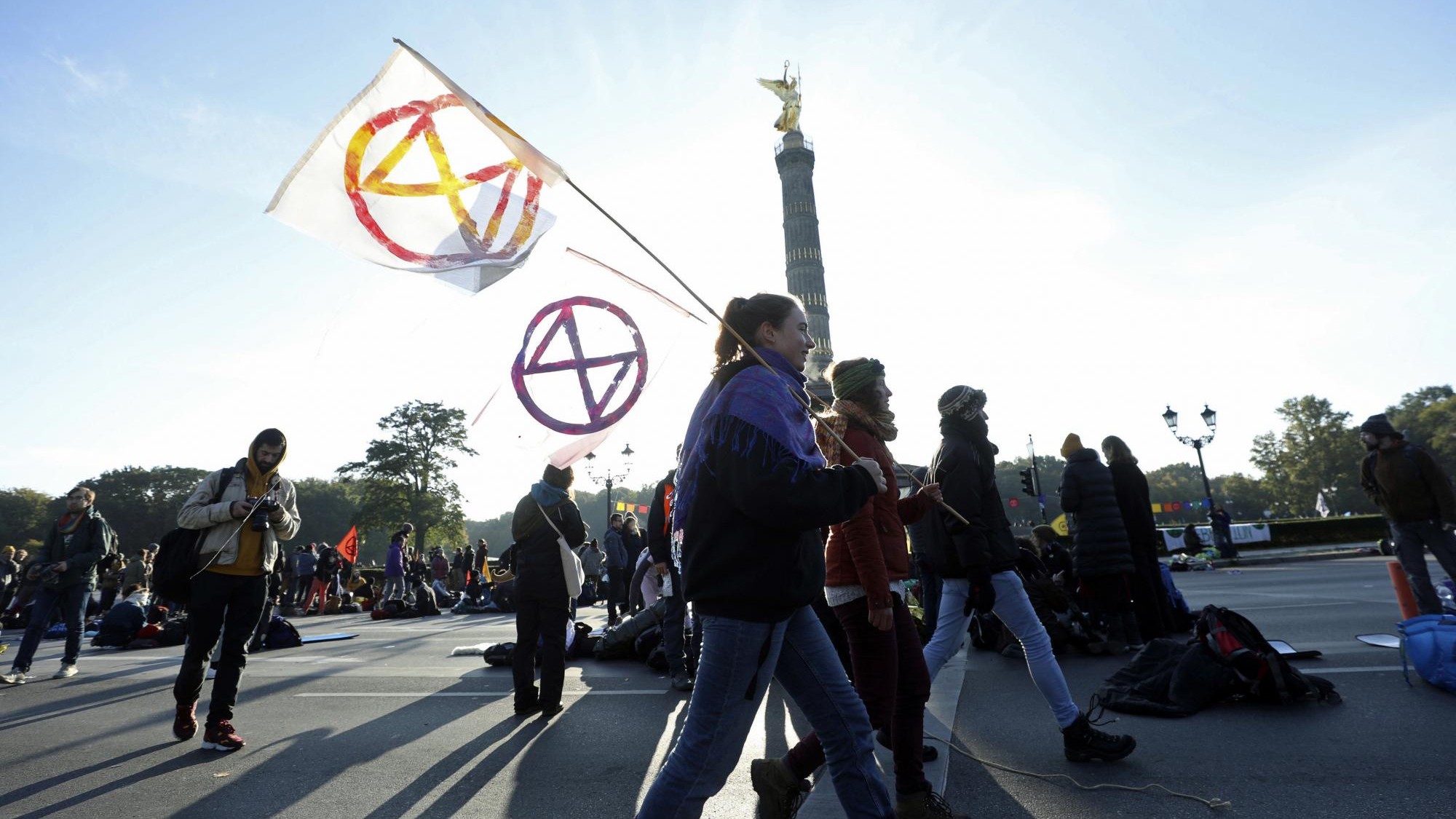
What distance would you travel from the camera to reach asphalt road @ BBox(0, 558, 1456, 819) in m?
3.00

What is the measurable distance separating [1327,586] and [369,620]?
1515cm

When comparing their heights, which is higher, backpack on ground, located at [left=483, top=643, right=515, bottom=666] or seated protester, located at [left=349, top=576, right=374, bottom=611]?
seated protester, located at [left=349, top=576, right=374, bottom=611]

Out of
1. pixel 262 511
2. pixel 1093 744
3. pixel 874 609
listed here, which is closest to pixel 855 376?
pixel 874 609

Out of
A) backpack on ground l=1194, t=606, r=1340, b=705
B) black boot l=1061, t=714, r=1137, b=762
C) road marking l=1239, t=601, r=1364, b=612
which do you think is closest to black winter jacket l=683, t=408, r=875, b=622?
black boot l=1061, t=714, r=1137, b=762

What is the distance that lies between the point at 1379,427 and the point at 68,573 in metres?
11.0

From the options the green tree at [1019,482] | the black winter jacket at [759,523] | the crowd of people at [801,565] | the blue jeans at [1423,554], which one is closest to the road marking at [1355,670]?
the blue jeans at [1423,554]

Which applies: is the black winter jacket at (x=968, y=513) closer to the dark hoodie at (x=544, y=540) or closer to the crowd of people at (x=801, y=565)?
the crowd of people at (x=801, y=565)

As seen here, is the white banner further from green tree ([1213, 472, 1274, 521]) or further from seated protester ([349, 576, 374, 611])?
green tree ([1213, 472, 1274, 521])

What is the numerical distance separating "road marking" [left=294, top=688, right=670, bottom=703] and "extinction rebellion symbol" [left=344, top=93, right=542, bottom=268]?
3.56 metres

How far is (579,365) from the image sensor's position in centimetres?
353

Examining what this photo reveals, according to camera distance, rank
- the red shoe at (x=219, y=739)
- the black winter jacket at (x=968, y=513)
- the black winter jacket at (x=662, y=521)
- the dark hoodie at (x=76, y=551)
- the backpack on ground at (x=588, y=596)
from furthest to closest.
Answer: the backpack on ground at (x=588, y=596), the dark hoodie at (x=76, y=551), the black winter jacket at (x=662, y=521), the red shoe at (x=219, y=739), the black winter jacket at (x=968, y=513)

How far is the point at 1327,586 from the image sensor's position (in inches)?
418

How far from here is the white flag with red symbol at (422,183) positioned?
298 centimetres

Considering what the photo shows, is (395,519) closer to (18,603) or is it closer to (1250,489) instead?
(18,603)
